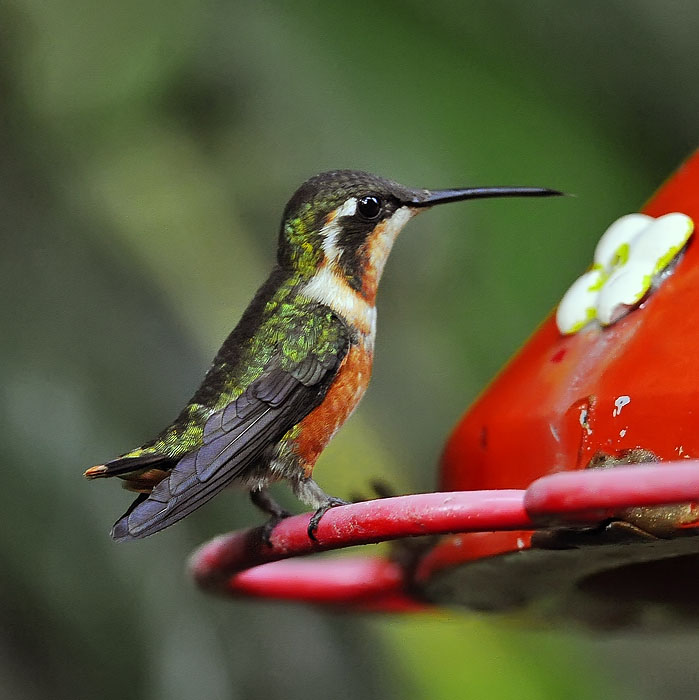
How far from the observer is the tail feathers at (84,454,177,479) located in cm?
166

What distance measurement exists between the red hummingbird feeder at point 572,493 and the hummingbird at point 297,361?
0.14 m

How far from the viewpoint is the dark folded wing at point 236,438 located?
1622 millimetres

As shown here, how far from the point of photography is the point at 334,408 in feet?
6.33

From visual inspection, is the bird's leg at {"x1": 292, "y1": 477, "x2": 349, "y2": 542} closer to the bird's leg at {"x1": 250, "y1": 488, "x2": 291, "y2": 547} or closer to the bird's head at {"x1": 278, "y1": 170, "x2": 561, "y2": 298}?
the bird's leg at {"x1": 250, "y1": 488, "x2": 291, "y2": 547}

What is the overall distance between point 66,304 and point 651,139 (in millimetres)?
1872

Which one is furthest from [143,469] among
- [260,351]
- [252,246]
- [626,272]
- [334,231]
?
[252,246]

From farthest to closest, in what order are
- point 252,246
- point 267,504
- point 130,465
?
point 252,246, point 267,504, point 130,465

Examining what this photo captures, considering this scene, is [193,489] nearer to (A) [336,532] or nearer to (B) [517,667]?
(A) [336,532]

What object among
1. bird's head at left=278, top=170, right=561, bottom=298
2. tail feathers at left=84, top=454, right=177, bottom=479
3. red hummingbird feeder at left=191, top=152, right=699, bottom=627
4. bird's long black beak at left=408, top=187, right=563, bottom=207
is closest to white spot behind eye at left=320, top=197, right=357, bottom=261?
bird's head at left=278, top=170, right=561, bottom=298

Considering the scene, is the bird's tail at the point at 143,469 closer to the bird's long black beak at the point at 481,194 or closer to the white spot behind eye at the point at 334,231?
the white spot behind eye at the point at 334,231

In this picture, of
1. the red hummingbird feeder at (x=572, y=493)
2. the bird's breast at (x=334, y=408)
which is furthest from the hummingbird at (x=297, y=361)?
the red hummingbird feeder at (x=572, y=493)

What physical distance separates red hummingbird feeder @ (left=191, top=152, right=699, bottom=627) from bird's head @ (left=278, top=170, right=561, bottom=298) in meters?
0.29

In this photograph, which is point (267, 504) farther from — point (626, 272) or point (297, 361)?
point (626, 272)

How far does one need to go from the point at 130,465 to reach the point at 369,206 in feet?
1.91
